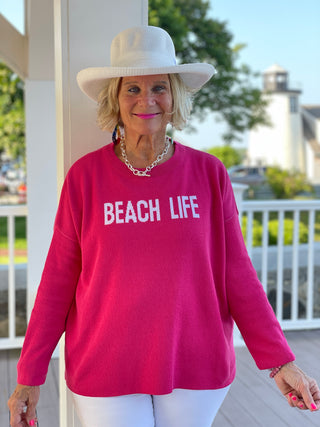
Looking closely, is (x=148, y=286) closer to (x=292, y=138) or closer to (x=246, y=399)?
(x=246, y=399)

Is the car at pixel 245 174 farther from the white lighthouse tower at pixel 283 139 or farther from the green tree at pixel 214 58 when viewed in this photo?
the green tree at pixel 214 58

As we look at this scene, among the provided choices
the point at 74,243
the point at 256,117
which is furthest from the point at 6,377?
the point at 256,117

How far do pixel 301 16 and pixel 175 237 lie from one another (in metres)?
28.6

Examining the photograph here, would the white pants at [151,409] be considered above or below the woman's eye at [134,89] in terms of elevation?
below

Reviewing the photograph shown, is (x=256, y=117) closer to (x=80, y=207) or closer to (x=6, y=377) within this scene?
(x=6, y=377)

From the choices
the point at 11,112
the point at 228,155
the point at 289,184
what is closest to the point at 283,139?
the point at 228,155

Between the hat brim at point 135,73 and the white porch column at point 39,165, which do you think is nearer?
the hat brim at point 135,73

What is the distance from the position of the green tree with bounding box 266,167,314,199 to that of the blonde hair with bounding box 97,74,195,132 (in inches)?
467

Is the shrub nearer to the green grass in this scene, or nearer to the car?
the green grass

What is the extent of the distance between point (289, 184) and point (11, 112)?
7.14 metres

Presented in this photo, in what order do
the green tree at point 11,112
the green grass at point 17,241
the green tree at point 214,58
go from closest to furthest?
the green grass at point 17,241, the green tree at point 214,58, the green tree at point 11,112

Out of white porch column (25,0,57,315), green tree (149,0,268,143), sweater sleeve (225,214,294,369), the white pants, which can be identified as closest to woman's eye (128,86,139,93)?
sweater sleeve (225,214,294,369)

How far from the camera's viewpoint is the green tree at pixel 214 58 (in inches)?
474

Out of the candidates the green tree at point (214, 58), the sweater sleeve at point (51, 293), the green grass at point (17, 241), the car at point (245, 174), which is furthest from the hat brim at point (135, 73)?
the car at point (245, 174)
